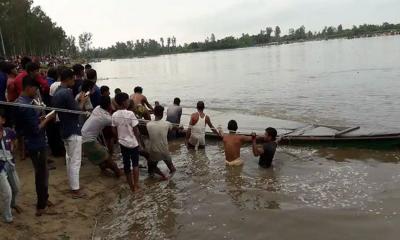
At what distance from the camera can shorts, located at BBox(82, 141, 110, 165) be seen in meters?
8.08

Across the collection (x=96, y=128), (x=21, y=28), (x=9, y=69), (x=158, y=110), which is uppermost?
(x=21, y=28)

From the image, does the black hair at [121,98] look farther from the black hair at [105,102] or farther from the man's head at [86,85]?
the man's head at [86,85]

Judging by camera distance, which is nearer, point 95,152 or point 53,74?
point 95,152

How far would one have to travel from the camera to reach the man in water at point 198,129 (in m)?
11.3

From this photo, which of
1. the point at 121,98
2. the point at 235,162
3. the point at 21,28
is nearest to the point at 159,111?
the point at 121,98

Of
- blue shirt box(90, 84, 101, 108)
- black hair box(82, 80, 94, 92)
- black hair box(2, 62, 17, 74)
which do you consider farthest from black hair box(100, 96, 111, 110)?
black hair box(2, 62, 17, 74)

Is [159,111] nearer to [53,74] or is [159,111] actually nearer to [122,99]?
[122,99]

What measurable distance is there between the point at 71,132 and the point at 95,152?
1.35 m

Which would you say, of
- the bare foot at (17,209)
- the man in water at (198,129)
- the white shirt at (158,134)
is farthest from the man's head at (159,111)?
the bare foot at (17,209)

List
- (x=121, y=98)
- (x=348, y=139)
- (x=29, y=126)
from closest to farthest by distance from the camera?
(x=29, y=126)
(x=121, y=98)
(x=348, y=139)

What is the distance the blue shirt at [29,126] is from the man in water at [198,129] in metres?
5.42

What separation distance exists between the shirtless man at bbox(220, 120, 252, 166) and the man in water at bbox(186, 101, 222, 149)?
65.3 inches

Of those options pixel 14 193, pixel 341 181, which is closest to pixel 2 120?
pixel 14 193

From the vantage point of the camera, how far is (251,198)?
7836 millimetres
